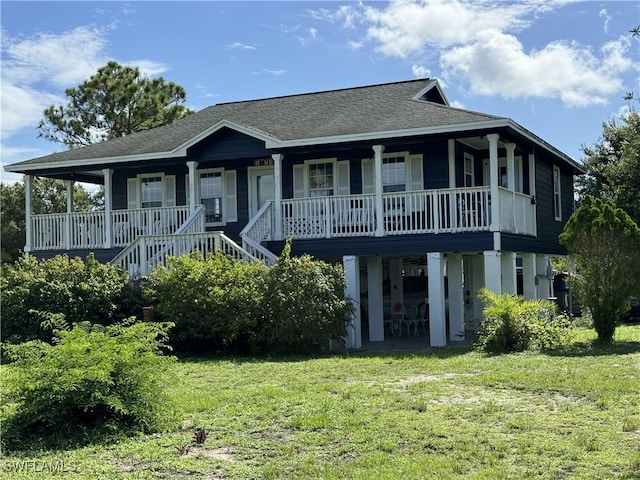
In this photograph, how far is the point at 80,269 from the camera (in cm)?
1620

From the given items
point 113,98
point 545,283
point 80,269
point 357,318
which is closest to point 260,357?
point 357,318

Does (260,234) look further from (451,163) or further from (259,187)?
(451,163)

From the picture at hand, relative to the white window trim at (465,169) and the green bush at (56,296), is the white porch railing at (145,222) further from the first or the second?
the white window trim at (465,169)

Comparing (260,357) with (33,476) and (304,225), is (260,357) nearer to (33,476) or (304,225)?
(304,225)

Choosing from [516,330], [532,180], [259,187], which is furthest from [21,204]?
[516,330]

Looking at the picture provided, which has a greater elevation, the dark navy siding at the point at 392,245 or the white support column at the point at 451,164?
the white support column at the point at 451,164

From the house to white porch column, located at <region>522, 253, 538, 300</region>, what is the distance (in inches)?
1.5

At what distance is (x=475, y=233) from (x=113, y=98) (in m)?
28.6

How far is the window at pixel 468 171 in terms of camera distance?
65.5 ft

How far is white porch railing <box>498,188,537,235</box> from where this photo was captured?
17.3m

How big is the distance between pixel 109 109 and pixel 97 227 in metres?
21.5

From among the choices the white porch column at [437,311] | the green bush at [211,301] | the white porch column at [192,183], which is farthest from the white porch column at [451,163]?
the white porch column at [192,183]

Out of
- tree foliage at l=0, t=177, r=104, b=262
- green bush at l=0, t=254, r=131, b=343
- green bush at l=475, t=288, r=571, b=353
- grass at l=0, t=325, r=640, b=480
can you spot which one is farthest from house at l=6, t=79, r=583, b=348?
tree foliage at l=0, t=177, r=104, b=262

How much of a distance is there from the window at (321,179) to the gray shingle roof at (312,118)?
48.0 inches
